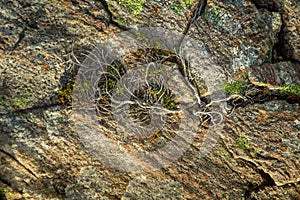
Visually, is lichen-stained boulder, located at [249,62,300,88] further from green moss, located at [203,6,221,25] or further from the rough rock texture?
green moss, located at [203,6,221,25]

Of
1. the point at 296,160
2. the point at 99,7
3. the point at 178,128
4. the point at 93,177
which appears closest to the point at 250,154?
the point at 296,160

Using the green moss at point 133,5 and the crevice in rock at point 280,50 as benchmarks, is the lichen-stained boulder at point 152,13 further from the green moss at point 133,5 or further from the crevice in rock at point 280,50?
the crevice in rock at point 280,50

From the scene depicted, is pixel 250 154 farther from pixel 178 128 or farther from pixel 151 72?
pixel 151 72

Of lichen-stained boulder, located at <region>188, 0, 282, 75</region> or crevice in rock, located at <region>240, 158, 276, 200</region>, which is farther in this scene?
lichen-stained boulder, located at <region>188, 0, 282, 75</region>

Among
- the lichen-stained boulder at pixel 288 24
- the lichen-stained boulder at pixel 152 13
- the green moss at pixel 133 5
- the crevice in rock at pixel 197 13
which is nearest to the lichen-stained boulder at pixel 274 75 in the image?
the lichen-stained boulder at pixel 288 24

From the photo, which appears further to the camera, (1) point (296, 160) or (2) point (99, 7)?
(2) point (99, 7)

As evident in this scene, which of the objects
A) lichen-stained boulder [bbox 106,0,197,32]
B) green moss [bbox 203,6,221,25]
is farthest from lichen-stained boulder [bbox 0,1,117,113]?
green moss [bbox 203,6,221,25]
